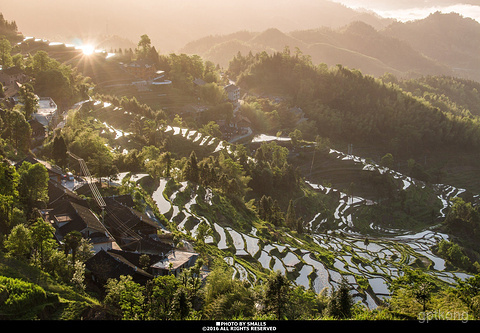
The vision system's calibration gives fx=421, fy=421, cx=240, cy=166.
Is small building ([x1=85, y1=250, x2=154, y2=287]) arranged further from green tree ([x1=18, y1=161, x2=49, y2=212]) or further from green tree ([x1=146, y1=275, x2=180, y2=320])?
green tree ([x1=18, y1=161, x2=49, y2=212])

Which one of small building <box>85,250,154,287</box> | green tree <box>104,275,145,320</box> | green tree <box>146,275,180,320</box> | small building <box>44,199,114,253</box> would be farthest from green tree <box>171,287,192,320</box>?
small building <box>44,199,114,253</box>

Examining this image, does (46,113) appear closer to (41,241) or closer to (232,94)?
(41,241)

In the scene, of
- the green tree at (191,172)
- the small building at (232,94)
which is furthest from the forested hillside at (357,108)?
the green tree at (191,172)

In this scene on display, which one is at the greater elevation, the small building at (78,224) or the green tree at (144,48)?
the green tree at (144,48)

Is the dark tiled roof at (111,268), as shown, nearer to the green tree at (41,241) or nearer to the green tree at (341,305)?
the green tree at (41,241)

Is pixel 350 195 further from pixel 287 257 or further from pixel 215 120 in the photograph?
pixel 287 257

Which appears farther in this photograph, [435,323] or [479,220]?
[479,220]

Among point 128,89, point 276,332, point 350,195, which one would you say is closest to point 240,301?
point 276,332

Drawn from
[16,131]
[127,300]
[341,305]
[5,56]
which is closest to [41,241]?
[127,300]
